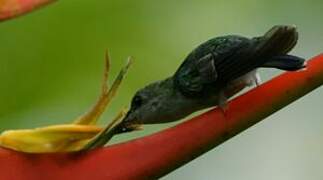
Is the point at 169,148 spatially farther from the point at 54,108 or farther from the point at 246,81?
the point at 54,108

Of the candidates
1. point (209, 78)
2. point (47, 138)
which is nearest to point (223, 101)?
point (209, 78)

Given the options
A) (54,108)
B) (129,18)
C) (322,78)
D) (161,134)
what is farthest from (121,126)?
(129,18)

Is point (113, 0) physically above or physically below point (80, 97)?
above

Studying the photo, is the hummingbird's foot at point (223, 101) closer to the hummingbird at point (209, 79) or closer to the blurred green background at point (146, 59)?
the hummingbird at point (209, 79)

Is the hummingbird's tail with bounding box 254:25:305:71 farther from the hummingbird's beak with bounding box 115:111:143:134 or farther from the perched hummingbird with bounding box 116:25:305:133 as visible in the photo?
the hummingbird's beak with bounding box 115:111:143:134

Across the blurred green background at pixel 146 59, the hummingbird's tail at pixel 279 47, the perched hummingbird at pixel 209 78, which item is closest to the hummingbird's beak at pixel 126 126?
the perched hummingbird at pixel 209 78

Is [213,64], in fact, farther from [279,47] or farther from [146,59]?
[146,59]

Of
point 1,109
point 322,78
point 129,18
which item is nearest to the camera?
point 322,78
